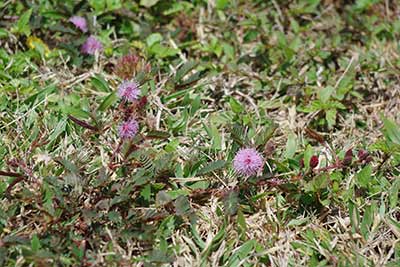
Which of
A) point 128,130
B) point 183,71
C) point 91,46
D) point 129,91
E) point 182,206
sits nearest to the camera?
point 182,206

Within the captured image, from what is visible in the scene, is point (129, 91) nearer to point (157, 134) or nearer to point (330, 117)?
point (157, 134)

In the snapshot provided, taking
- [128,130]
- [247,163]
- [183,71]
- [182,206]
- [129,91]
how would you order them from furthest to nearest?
1. [183,71]
2. [129,91]
3. [128,130]
4. [247,163]
5. [182,206]

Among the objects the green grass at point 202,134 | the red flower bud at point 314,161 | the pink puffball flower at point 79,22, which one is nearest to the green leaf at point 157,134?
the green grass at point 202,134

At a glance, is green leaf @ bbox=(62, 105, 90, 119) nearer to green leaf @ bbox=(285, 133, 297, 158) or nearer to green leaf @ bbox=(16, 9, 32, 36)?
green leaf @ bbox=(16, 9, 32, 36)

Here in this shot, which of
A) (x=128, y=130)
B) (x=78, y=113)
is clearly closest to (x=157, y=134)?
(x=128, y=130)

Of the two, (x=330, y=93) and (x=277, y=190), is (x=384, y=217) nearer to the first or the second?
(x=277, y=190)

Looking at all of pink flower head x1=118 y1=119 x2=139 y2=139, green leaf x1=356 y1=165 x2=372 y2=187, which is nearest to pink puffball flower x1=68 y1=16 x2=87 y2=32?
pink flower head x1=118 y1=119 x2=139 y2=139
